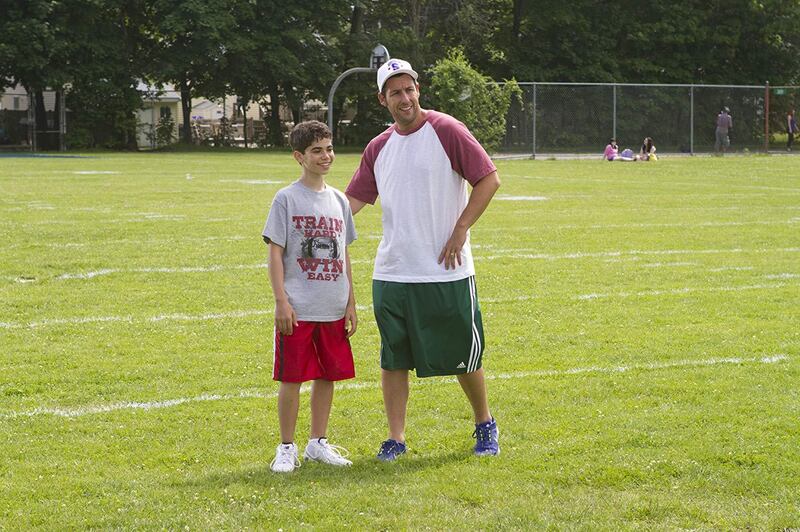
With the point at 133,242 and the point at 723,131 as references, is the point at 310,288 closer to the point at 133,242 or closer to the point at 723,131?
the point at 133,242

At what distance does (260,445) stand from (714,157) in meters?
34.0

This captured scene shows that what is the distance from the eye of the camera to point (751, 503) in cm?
445

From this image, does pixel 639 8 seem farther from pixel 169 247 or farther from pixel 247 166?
pixel 169 247

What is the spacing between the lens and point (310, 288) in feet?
16.9

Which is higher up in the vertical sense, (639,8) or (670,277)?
(639,8)

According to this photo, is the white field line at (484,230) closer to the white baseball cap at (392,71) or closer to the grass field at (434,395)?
the grass field at (434,395)

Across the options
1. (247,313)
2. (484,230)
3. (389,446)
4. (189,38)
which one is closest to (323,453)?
(389,446)

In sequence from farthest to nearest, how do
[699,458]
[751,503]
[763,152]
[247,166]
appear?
[763,152] < [247,166] < [699,458] < [751,503]

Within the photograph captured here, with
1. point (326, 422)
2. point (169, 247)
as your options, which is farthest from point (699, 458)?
point (169, 247)

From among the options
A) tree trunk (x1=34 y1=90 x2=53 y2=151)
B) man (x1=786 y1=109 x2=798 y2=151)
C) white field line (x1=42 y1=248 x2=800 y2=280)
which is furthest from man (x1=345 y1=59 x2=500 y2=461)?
tree trunk (x1=34 y1=90 x2=53 y2=151)

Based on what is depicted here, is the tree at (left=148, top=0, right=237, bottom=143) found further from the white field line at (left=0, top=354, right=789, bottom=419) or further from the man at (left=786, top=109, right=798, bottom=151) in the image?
the white field line at (left=0, top=354, right=789, bottom=419)

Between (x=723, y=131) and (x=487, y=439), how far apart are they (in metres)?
35.7

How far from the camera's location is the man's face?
5090 millimetres

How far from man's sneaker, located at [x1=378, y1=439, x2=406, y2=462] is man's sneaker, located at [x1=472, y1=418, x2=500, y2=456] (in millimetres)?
333
